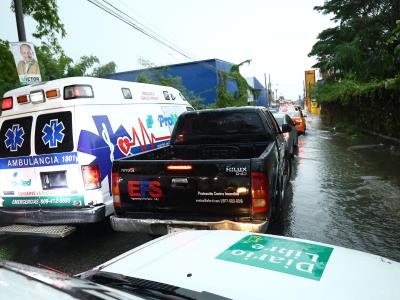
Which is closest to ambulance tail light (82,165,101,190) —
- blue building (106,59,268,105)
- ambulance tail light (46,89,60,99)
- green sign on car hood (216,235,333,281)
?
ambulance tail light (46,89,60,99)

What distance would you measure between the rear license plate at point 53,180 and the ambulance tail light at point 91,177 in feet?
1.06

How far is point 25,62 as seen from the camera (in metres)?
9.28

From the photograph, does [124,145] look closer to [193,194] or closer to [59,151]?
[59,151]

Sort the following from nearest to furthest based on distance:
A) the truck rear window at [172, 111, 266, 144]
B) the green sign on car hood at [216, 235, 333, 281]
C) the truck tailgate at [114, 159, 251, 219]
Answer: the green sign on car hood at [216, 235, 333, 281], the truck tailgate at [114, 159, 251, 219], the truck rear window at [172, 111, 266, 144]

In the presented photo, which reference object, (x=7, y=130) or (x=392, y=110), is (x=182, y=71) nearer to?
(x=392, y=110)

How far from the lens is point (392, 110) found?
50.9 ft

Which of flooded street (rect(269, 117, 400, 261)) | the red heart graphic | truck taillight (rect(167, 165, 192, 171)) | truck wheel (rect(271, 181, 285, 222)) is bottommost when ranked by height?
flooded street (rect(269, 117, 400, 261))

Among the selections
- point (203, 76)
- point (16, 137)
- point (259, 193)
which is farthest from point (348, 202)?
point (203, 76)

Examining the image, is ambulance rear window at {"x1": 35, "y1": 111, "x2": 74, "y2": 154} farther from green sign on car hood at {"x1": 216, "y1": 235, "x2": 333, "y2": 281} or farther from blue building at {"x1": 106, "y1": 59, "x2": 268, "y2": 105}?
blue building at {"x1": 106, "y1": 59, "x2": 268, "y2": 105}

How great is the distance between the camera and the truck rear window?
6594 mm

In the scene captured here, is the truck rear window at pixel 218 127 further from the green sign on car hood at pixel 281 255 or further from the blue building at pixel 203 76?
the blue building at pixel 203 76

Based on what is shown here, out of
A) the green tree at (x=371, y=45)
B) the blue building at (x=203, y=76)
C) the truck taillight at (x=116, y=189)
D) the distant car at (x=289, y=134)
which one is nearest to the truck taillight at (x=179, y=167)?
the truck taillight at (x=116, y=189)

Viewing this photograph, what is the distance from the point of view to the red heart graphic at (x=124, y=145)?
238 inches

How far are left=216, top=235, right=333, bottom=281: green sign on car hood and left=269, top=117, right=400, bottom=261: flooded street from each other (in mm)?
3006
